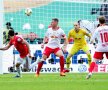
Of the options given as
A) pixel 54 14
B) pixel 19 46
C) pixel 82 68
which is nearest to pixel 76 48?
pixel 82 68

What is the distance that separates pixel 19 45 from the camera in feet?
63.7

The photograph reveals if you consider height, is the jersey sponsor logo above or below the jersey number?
below

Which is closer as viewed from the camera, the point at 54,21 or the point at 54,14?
the point at 54,21

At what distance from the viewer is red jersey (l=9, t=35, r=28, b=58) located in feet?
62.6

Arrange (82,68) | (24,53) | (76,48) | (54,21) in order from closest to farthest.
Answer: (24,53)
(54,21)
(76,48)
(82,68)

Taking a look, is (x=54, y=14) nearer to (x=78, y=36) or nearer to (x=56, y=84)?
(x=78, y=36)

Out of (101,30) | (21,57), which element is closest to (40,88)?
(101,30)

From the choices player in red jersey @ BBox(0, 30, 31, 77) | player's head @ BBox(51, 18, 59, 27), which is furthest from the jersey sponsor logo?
player in red jersey @ BBox(0, 30, 31, 77)

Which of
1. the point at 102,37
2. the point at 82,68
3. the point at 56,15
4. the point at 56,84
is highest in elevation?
the point at 56,15

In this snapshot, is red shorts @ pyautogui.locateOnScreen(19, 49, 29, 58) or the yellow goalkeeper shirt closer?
red shorts @ pyautogui.locateOnScreen(19, 49, 29, 58)

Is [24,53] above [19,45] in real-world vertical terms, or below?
below

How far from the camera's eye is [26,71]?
2514cm

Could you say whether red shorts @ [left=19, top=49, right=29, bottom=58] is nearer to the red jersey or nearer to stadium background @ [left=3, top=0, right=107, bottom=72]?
the red jersey

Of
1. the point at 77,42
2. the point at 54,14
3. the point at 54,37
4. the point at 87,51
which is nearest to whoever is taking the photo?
the point at 54,37
